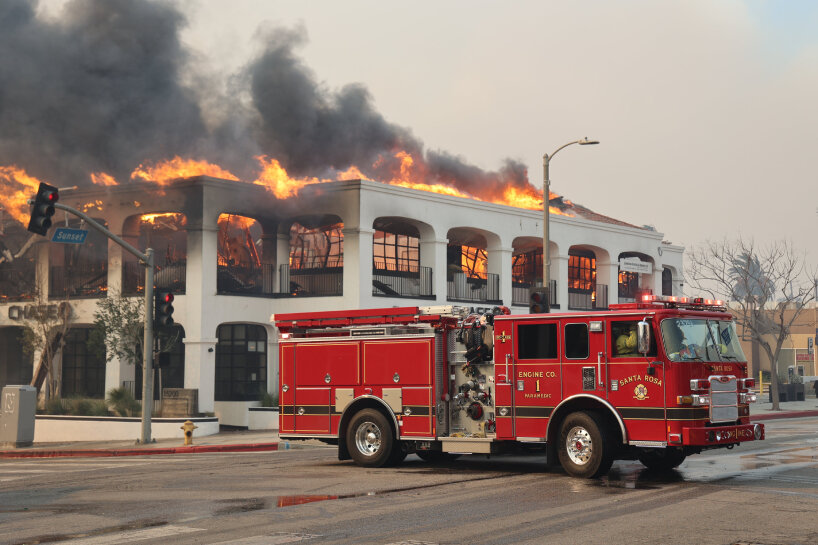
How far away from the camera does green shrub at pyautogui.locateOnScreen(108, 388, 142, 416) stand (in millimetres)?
31984

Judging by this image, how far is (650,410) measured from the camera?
45.5 feet

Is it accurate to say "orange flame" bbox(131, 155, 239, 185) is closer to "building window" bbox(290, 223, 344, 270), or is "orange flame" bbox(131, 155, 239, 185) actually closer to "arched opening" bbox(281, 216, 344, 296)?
"arched opening" bbox(281, 216, 344, 296)

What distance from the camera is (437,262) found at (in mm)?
35531

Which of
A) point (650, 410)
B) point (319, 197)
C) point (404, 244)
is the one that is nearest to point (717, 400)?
point (650, 410)

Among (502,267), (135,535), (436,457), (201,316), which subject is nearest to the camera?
(135,535)

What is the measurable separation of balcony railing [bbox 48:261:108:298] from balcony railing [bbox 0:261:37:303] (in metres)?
0.97

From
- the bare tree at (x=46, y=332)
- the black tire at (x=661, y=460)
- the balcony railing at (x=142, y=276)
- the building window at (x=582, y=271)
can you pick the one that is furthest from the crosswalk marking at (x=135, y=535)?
the building window at (x=582, y=271)

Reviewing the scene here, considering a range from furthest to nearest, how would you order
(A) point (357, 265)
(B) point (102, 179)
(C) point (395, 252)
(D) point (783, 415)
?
(C) point (395, 252), (D) point (783, 415), (B) point (102, 179), (A) point (357, 265)

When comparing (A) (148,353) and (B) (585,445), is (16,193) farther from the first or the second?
(B) (585,445)

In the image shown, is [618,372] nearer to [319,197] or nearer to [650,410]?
[650,410]

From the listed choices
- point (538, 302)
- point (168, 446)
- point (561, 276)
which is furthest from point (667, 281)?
point (168, 446)

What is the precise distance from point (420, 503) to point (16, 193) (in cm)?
2634

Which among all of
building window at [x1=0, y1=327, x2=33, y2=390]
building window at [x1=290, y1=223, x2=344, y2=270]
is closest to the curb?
building window at [x1=290, y1=223, x2=344, y2=270]

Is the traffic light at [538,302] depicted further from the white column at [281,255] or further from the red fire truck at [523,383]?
the white column at [281,255]
